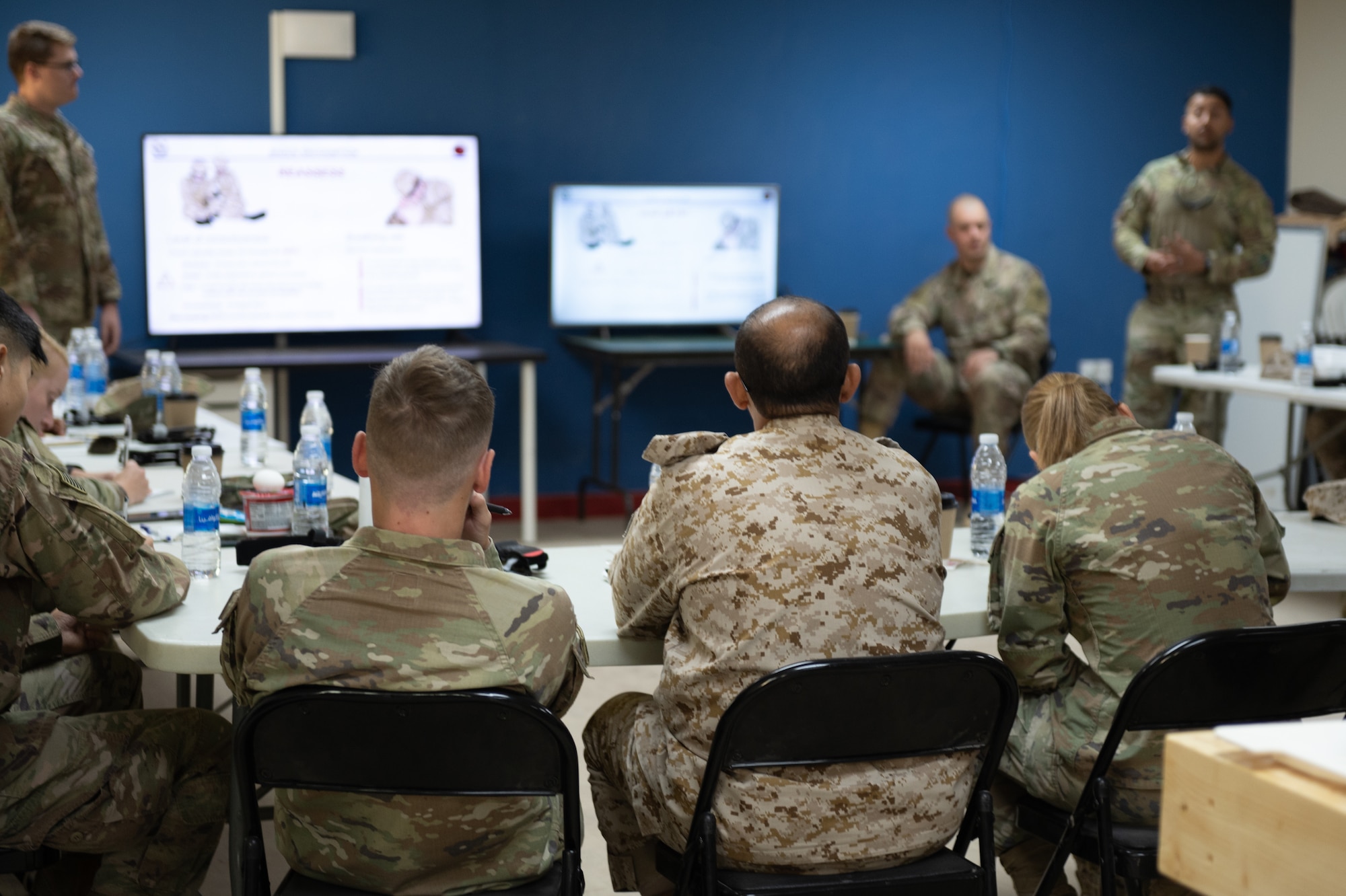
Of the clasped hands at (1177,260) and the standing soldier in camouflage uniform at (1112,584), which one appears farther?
the clasped hands at (1177,260)

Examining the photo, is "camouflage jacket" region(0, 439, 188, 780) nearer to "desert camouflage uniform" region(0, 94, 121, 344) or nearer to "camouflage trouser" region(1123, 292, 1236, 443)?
"desert camouflage uniform" region(0, 94, 121, 344)

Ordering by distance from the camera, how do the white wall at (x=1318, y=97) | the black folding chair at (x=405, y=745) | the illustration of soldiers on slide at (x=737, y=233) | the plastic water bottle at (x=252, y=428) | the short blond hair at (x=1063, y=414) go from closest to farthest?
the black folding chair at (x=405, y=745)
the short blond hair at (x=1063, y=414)
the plastic water bottle at (x=252, y=428)
the illustration of soldiers on slide at (x=737, y=233)
the white wall at (x=1318, y=97)

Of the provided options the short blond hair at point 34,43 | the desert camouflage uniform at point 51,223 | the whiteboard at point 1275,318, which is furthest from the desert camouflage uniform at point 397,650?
the whiteboard at point 1275,318

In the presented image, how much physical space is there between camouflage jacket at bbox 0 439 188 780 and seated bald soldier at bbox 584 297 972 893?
713 millimetres

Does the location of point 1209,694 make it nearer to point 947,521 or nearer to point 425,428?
point 947,521

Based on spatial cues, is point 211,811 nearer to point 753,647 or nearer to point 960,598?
point 753,647

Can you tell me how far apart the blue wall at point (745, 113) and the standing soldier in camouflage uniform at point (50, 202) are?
644mm

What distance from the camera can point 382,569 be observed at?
5.41 ft

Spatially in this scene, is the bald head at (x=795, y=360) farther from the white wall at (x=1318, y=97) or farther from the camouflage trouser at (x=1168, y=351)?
the white wall at (x=1318, y=97)

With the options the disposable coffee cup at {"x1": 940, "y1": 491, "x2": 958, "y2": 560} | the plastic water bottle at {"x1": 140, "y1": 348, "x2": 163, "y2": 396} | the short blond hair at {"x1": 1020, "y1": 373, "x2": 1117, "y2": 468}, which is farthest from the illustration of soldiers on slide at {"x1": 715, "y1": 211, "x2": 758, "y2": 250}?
the short blond hair at {"x1": 1020, "y1": 373, "x2": 1117, "y2": 468}

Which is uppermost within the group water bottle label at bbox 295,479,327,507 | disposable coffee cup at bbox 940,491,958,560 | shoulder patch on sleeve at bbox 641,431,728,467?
shoulder patch on sleeve at bbox 641,431,728,467

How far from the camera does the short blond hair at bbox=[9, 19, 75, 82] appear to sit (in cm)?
501

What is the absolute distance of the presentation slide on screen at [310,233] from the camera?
5871mm

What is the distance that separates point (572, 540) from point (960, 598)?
3846 mm
